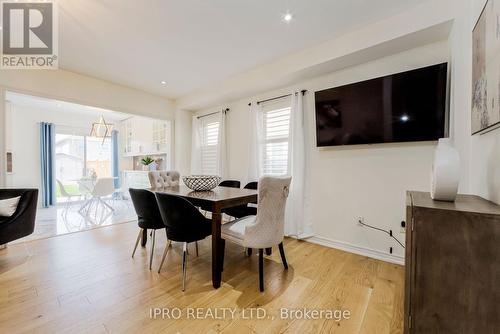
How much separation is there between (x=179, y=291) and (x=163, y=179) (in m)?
1.82

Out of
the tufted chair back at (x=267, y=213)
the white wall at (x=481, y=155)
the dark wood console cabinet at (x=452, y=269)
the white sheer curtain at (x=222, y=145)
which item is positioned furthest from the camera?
A: the white sheer curtain at (x=222, y=145)

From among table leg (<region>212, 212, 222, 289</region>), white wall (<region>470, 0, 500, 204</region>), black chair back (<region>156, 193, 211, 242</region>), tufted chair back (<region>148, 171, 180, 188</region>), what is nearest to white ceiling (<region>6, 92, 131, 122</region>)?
tufted chair back (<region>148, 171, 180, 188</region>)

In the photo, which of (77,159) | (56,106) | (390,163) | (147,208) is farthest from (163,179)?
(77,159)

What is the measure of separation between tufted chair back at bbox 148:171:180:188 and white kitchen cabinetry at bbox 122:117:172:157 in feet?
5.26

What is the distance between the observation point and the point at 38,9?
6.71 ft

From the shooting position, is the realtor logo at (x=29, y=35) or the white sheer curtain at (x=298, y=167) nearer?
the realtor logo at (x=29, y=35)

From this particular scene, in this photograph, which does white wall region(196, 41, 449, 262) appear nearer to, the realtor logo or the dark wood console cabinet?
the dark wood console cabinet

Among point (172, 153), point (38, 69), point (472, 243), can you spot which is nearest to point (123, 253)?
point (172, 153)

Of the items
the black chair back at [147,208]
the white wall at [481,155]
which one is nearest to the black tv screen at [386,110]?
the white wall at [481,155]

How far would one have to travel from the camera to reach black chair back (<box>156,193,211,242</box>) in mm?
1894

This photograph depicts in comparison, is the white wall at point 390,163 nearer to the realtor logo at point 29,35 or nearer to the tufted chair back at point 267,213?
the tufted chair back at point 267,213

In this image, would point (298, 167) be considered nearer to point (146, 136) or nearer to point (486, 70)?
point (486, 70)

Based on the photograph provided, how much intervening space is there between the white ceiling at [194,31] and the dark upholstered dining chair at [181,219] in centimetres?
177

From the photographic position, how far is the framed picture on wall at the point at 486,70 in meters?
1.13
